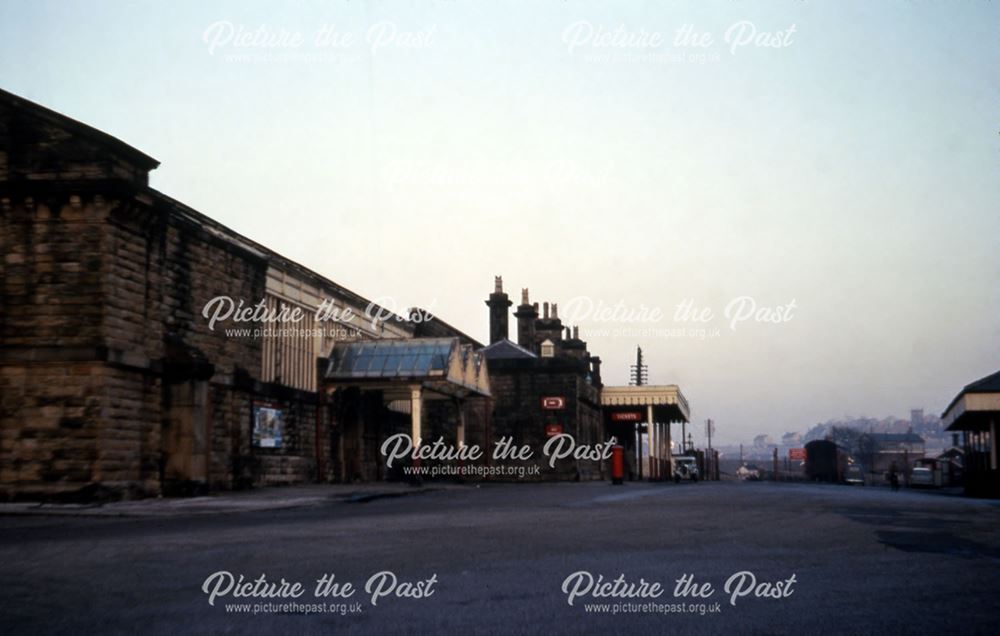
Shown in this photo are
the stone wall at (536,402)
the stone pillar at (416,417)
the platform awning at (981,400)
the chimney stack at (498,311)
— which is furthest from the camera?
the chimney stack at (498,311)

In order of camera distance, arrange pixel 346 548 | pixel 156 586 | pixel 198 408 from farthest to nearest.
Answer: pixel 198 408 < pixel 346 548 < pixel 156 586

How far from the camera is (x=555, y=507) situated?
1920 centimetres

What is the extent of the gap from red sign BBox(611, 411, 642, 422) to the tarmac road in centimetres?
4679

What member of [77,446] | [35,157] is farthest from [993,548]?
[35,157]

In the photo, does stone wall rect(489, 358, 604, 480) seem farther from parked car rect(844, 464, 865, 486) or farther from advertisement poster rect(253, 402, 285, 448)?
parked car rect(844, 464, 865, 486)

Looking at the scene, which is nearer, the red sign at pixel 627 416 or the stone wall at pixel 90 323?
the stone wall at pixel 90 323

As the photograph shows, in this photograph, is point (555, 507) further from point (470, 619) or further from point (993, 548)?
point (470, 619)

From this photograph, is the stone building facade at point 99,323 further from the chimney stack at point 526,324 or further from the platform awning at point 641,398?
the platform awning at point 641,398

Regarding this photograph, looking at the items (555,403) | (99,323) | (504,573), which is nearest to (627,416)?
(555,403)

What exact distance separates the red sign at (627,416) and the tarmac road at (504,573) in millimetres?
46794

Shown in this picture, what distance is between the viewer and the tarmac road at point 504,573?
6.30 m

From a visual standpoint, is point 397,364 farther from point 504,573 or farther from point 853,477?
point 853,477

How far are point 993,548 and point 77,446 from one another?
16509 millimetres

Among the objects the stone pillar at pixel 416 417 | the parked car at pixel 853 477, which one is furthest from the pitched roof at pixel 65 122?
the parked car at pixel 853 477
